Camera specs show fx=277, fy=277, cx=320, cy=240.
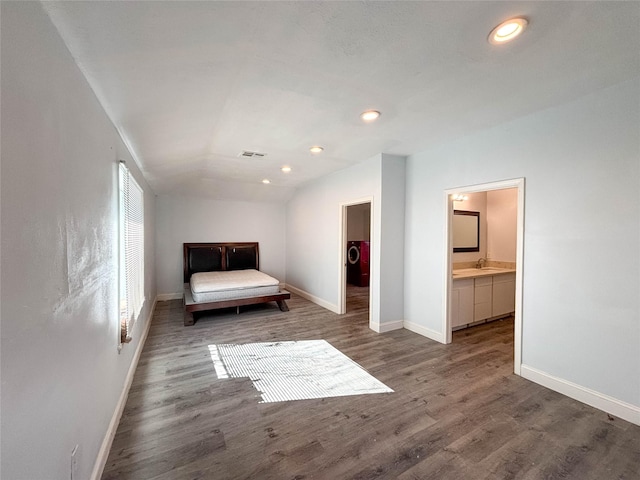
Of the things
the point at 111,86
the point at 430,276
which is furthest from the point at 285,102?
the point at 430,276

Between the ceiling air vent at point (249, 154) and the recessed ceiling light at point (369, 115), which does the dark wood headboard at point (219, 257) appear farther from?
the recessed ceiling light at point (369, 115)

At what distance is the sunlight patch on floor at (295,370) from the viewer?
247 centimetres

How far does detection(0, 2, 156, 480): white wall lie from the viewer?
0.84 metres

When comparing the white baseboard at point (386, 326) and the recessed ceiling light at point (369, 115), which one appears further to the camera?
the white baseboard at point (386, 326)

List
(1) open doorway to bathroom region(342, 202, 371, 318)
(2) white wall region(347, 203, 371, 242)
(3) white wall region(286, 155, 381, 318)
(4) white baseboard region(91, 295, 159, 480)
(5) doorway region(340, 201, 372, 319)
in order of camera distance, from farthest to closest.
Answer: (2) white wall region(347, 203, 371, 242)
(1) open doorway to bathroom region(342, 202, 371, 318)
(5) doorway region(340, 201, 372, 319)
(3) white wall region(286, 155, 381, 318)
(4) white baseboard region(91, 295, 159, 480)

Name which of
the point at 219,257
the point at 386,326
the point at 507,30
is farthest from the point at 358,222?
the point at 507,30

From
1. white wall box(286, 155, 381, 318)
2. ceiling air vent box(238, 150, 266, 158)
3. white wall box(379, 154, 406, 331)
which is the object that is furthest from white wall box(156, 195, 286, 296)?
white wall box(379, 154, 406, 331)

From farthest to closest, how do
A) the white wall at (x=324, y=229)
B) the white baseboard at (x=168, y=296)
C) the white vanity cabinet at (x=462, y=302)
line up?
the white baseboard at (x=168, y=296) < the white wall at (x=324, y=229) < the white vanity cabinet at (x=462, y=302)

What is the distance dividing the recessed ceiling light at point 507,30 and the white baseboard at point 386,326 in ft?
10.7

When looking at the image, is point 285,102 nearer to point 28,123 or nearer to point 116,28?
point 116,28

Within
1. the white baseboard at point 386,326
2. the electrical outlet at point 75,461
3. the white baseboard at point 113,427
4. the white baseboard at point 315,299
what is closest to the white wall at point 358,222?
the white baseboard at point 315,299

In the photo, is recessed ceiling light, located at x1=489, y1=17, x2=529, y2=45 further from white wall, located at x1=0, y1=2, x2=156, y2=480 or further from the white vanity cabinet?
the white vanity cabinet

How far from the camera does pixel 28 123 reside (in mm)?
938

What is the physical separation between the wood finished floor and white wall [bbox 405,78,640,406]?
0.40 m
